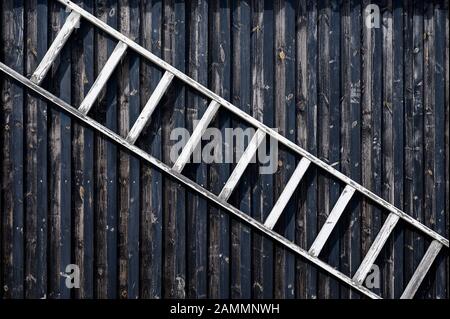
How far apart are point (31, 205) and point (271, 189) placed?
195 centimetres

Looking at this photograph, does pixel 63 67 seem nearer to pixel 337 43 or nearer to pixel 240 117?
pixel 240 117

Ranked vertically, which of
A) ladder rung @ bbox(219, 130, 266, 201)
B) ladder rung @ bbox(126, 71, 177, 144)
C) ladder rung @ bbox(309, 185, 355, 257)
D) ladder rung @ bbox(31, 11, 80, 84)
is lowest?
ladder rung @ bbox(309, 185, 355, 257)

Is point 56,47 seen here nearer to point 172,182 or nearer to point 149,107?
point 149,107

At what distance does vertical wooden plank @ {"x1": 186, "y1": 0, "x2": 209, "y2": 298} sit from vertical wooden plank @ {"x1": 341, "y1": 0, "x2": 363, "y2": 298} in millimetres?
1148

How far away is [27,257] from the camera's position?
4.60m

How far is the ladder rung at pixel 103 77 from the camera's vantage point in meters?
4.51

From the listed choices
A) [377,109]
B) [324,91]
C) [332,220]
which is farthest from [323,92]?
[332,220]

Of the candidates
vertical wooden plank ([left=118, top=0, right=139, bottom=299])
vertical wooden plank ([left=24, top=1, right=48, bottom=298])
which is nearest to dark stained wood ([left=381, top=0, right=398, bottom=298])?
vertical wooden plank ([left=118, top=0, right=139, bottom=299])

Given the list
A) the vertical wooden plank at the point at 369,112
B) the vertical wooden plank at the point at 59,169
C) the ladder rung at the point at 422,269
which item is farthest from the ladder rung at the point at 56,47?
the ladder rung at the point at 422,269

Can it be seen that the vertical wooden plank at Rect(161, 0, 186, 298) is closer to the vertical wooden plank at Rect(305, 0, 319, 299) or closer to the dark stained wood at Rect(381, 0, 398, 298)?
the vertical wooden plank at Rect(305, 0, 319, 299)

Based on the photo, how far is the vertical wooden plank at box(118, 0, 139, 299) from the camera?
459 centimetres

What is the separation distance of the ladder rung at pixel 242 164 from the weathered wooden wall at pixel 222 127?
0.28ft

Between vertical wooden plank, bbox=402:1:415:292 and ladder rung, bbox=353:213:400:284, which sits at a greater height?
vertical wooden plank, bbox=402:1:415:292
